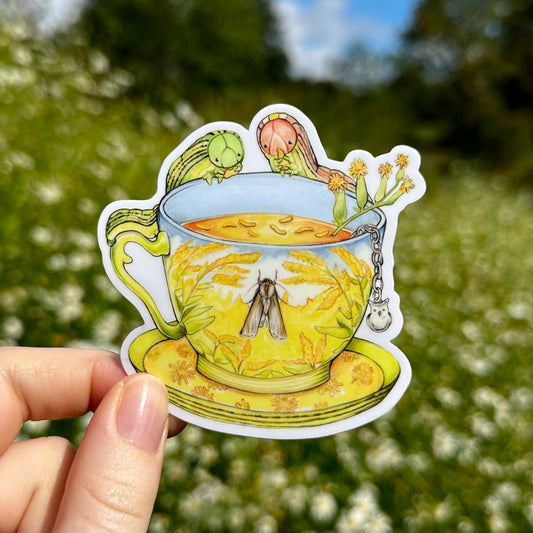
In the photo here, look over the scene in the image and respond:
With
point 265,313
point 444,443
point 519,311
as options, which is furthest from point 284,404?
point 519,311

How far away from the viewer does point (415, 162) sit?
0.67 m

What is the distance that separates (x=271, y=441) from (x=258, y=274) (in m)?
0.81

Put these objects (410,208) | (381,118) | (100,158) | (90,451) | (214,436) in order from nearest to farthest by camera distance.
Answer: (90,451) < (214,436) < (100,158) < (410,208) < (381,118)

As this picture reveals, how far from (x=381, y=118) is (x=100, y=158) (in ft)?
16.9

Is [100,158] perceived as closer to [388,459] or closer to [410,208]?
[388,459]

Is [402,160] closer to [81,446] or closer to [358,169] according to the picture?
[358,169]

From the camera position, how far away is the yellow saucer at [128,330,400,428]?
70cm

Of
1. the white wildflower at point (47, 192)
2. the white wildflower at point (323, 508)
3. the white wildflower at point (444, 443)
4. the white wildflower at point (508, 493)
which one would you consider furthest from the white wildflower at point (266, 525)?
the white wildflower at point (47, 192)

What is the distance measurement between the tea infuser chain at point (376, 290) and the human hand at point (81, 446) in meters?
0.32

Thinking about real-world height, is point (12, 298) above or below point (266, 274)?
above

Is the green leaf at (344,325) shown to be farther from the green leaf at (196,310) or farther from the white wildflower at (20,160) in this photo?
the white wildflower at (20,160)

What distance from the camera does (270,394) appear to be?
70 cm

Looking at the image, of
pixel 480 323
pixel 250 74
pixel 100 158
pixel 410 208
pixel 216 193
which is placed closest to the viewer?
pixel 216 193

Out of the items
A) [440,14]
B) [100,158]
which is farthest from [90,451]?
[440,14]
